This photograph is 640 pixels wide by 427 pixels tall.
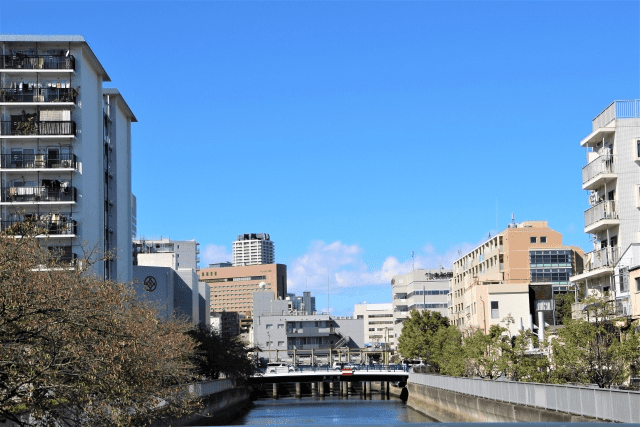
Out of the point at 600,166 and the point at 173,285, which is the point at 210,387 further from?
the point at 173,285

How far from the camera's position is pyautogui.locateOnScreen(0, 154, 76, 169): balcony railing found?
73.1 metres

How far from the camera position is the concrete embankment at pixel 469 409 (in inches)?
1585

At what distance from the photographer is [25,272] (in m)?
22.5

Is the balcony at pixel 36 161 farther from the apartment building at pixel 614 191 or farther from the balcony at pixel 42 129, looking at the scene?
the apartment building at pixel 614 191

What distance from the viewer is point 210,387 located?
72.4 m

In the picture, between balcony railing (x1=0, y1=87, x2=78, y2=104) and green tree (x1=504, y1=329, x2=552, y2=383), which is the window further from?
balcony railing (x1=0, y1=87, x2=78, y2=104)

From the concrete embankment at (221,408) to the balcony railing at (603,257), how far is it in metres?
26.7

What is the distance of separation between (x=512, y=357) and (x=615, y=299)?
22.5 feet

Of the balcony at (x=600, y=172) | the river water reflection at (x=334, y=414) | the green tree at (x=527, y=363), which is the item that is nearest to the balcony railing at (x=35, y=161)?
the river water reflection at (x=334, y=414)

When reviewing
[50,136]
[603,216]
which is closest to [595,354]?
[603,216]

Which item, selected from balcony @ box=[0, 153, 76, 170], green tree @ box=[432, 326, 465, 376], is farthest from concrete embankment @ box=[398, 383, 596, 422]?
balcony @ box=[0, 153, 76, 170]

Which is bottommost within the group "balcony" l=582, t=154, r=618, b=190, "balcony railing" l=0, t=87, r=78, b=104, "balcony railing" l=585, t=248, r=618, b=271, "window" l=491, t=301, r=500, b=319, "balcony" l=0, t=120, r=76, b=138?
"window" l=491, t=301, r=500, b=319

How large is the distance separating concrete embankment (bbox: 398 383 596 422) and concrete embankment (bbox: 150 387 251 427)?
16110 millimetres

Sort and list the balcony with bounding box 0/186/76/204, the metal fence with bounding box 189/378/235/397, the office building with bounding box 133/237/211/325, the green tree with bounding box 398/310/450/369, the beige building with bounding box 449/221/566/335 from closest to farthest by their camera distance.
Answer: the metal fence with bounding box 189/378/235/397 < the balcony with bounding box 0/186/76/204 < the beige building with bounding box 449/221/566/335 < the green tree with bounding box 398/310/450/369 < the office building with bounding box 133/237/211/325
